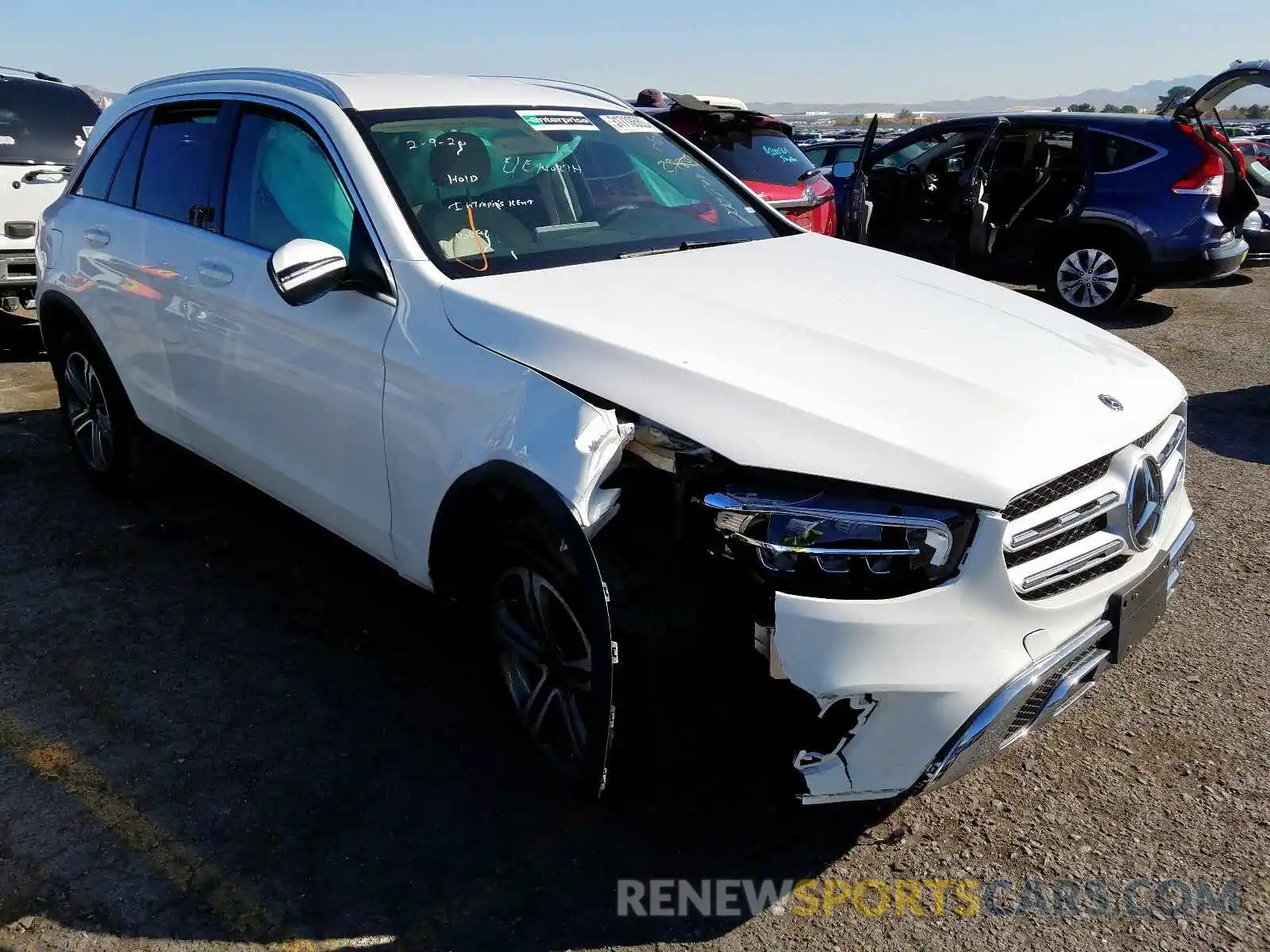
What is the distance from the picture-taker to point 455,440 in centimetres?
276

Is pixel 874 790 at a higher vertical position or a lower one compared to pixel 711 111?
lower

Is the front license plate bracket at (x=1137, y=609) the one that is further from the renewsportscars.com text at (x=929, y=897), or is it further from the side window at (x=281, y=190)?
the side window at (x=281, y=190)

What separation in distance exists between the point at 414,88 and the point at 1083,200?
682 cm

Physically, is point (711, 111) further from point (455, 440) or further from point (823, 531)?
point (823, 531)

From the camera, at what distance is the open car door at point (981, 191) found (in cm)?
896

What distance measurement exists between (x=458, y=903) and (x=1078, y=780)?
1666 mm

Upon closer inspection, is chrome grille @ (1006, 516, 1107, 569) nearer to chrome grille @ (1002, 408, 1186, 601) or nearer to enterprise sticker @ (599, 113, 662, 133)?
chrome grille @ (1002, 408, 1186, 601)

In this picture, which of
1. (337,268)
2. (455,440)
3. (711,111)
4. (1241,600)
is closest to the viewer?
(455,440)

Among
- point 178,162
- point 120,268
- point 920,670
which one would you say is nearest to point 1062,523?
point 920,670

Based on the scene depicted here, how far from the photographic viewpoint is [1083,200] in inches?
344

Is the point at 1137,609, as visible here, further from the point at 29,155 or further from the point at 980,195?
the point at 29,155

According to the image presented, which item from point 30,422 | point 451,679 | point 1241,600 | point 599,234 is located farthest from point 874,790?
point 30,422

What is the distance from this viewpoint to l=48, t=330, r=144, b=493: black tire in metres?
4.62

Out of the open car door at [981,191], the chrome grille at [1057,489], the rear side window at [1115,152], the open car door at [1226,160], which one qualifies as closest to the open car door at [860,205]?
the open car door at [981,191]
